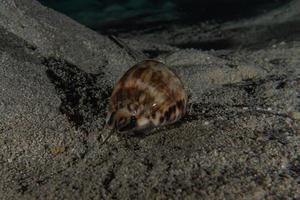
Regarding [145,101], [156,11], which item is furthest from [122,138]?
[156,11]

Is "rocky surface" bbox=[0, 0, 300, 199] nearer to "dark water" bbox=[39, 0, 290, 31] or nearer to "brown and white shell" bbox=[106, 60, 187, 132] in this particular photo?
"brown and white shell" bbox=[106, 60, 187, 132]

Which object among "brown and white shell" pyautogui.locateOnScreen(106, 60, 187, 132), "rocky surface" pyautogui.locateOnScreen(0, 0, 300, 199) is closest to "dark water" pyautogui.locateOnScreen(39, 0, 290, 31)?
"rocky surface" pyautogui.locateOnScreen(0, 0, 300, 199)

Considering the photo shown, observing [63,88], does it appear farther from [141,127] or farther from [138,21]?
[138,21]

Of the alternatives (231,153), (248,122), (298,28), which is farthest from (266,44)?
(231,153)

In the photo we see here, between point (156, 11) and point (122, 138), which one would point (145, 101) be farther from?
point (156, 11)

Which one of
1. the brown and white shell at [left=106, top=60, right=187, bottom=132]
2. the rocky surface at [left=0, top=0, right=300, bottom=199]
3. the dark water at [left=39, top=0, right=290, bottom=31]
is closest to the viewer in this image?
the rocky surface at [left=0, top=0, right=300, bottom=199]

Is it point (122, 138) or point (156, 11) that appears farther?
point (156, 11)

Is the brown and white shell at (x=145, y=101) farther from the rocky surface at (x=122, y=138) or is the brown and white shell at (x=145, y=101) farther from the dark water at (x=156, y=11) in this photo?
the dark water at (x=156, y=11)
